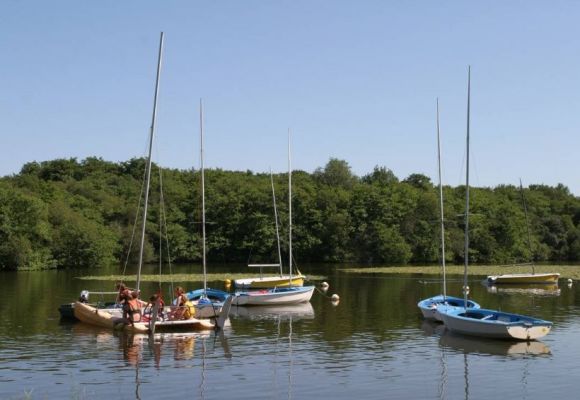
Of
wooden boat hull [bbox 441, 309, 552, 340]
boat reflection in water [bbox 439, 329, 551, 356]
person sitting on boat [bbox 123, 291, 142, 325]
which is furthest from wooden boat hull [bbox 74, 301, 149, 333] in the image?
wooden boat hull [bbox 441, 309, 552, 340]

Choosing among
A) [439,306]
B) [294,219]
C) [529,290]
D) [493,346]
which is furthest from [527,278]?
[294,219]

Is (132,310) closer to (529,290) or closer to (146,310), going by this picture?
(146,310)

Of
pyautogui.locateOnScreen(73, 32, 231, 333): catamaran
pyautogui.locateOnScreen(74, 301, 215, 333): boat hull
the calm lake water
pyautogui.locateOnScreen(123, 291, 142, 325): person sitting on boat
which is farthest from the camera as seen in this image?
pyautogui.locateOnScreen(123, 291, 142, 325): person sitting on boat

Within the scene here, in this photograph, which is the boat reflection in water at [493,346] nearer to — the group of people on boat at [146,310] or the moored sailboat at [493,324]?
the moored sailboat at [493,324]

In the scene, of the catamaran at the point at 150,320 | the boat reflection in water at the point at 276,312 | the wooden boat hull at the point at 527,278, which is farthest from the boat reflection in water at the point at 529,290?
the catamaran at the point at 150,320

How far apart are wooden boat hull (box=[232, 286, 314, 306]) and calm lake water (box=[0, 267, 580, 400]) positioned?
3525 millimetres

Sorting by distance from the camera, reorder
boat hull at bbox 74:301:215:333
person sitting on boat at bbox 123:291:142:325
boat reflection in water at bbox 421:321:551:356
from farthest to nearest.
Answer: person sitting on boat at bbox 123:291:142:325
boat hull at bbox 74:301:215:333
boat reflection in water at bbox 421:321:551:356

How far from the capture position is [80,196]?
12550 centimetres

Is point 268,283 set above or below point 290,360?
above

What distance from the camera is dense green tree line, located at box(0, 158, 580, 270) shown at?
122 m

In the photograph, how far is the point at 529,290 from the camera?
6938 cm

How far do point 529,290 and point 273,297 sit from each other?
2797 centimetres

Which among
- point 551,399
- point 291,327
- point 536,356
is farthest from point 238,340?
point 551,399

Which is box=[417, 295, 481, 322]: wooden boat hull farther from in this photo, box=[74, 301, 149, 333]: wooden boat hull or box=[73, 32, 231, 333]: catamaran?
box=[74, 301, 149, 333]: wooden boat hull
